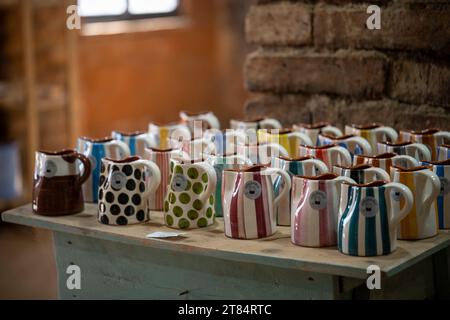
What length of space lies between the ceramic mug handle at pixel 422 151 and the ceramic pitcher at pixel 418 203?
0.19 meters

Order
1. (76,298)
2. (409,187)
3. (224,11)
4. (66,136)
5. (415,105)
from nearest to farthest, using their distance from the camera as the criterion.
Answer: (409,187) → (76,298) → (415,105) → (66,136) → (224,11)

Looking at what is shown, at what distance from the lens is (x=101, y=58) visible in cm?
516

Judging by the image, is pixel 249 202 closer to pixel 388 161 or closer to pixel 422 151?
pixel 388 161

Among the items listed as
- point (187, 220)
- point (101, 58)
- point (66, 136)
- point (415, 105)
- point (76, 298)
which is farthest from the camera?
point (101, 58)

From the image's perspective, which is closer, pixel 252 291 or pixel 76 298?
pixel 252 291

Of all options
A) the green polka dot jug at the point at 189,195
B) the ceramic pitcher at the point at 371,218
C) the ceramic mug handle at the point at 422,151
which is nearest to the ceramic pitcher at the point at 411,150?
the ceramic mug handle at the point at 422,151

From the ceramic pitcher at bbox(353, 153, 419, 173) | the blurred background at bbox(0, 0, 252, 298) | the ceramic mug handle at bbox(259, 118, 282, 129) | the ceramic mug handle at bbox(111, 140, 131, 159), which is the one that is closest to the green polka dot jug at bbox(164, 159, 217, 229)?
the ceramic mug handle at bbox(111, 140, 131, 159)

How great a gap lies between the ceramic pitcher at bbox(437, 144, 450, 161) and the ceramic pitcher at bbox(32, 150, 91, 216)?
0.84 meters

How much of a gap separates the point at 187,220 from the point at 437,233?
534 millimetres

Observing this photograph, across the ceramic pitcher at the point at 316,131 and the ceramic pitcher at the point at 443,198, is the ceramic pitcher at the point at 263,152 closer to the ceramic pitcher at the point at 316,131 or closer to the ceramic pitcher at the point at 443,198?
the ceramic pitcher at the point at 316,131

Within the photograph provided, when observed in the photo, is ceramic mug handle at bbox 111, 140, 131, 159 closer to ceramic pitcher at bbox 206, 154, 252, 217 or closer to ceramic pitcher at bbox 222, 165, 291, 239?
ceramic pitcher at bbox 206, 154, 252, 217

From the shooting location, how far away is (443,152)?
184 cm

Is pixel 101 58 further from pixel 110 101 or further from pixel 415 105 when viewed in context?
pixel 415 105

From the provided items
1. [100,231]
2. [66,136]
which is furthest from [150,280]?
[66,136]
